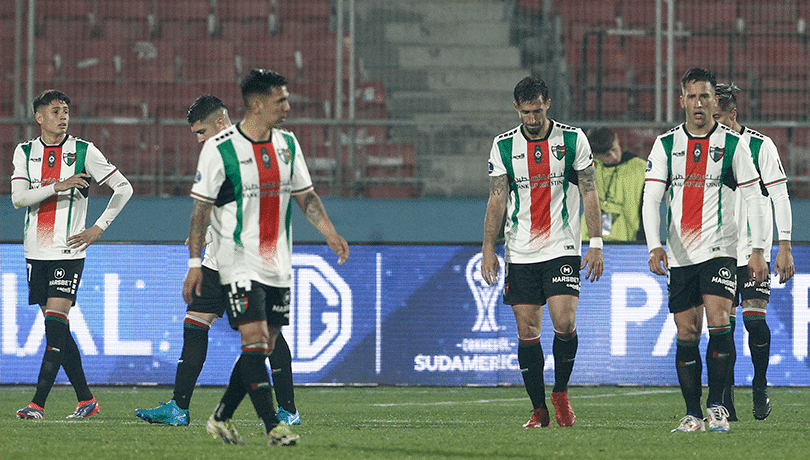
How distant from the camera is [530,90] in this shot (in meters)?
6.38

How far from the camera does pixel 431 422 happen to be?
22.5ft

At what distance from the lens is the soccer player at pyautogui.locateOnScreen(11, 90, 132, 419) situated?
726 centimetres

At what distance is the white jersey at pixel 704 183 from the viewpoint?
6.10 metres

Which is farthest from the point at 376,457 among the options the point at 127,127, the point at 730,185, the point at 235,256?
the point at 127,127

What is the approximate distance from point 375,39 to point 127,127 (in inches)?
120

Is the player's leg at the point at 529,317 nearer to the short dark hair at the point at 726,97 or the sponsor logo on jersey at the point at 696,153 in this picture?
the sponsor logo on jersey at the point at 696,153

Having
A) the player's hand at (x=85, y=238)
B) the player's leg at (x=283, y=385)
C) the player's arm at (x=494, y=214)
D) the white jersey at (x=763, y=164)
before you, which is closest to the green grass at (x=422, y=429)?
the player's leg at (x=283, y=385)

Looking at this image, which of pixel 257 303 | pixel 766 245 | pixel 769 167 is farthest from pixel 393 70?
pixel 257 303

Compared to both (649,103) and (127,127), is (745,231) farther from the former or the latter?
(127,127)

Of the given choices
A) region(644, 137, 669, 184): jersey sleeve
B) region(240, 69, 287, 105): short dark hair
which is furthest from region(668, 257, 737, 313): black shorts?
region(240, 69, 287, 105): short dark hair

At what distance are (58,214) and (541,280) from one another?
310 cm

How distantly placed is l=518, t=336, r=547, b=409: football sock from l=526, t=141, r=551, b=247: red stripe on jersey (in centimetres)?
58

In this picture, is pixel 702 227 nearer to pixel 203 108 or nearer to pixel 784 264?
pixel 784 264

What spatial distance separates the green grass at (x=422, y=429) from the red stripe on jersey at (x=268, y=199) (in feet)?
2.88
